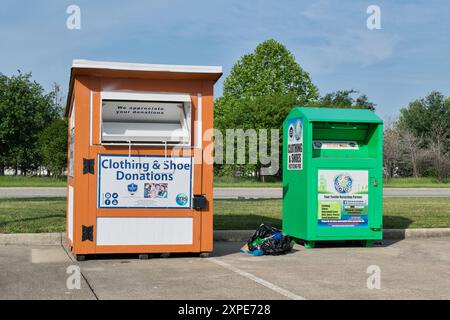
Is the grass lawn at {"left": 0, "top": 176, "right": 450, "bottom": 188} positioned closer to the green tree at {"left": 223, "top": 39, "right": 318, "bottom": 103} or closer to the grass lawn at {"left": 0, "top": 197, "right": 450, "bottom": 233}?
the green tree at {"left": 223, "top": 39, "right": 318, "bottom": 103}

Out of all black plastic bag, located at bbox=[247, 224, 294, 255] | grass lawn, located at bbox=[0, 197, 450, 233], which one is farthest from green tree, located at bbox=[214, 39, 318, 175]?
black plastic bag, located at bbox=[247, 224, 294, 255]

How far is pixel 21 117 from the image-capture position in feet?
161

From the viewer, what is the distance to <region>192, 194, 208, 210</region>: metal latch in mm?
8078

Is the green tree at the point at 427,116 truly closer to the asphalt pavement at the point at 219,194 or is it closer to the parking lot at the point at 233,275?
the asphalt pavement at the point at 219,194

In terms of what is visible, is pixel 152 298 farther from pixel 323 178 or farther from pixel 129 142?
pixel 323 178

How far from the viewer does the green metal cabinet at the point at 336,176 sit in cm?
923

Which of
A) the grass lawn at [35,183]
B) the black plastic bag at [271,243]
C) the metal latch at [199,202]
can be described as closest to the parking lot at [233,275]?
the black plastic bag at [271,243]

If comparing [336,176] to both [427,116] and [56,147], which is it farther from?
[427,116]

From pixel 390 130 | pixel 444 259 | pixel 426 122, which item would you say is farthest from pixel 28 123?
pixel 444 259

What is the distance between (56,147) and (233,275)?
108 feet

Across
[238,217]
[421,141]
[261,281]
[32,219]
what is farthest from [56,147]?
[421,141]

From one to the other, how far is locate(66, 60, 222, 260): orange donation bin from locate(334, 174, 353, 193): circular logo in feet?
7.31
